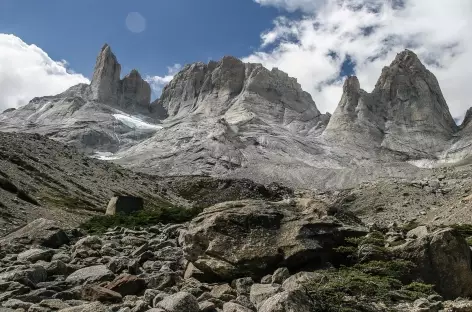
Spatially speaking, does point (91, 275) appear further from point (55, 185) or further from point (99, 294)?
point (55, 185)

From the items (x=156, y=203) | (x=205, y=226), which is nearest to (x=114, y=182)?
(x=156, y=203)

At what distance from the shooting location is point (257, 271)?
13.8 m

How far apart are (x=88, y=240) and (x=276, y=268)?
8.38 m

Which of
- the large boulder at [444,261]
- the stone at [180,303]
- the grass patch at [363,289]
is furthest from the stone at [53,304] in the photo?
the large boulder at [444,261]

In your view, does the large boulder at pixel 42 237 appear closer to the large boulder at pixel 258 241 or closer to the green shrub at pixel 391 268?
the large boulder at pixel 258 241

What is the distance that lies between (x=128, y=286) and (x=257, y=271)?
136 inches

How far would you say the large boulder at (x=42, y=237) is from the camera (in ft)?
66.6

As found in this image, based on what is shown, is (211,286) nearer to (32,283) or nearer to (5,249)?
(32,283)

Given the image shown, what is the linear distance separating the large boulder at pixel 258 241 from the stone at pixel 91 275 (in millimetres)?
2377

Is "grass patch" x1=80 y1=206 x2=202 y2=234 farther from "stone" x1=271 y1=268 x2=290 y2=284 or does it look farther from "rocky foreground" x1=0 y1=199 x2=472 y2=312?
"stone" x1=271 y1=268 x2=290 y2=284

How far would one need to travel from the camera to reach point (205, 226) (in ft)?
49.4

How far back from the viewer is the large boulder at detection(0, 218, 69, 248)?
2031cm

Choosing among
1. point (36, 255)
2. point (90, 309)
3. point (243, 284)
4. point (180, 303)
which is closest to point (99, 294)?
point (90, 309)

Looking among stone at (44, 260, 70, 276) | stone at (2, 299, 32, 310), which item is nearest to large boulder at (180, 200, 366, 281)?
stone at (44, 260, 70, 276)
